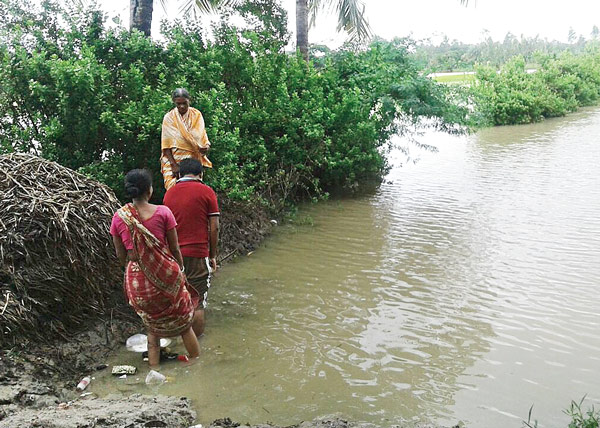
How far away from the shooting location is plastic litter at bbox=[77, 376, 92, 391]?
450cm

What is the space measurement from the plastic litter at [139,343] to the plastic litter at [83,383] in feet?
1.98

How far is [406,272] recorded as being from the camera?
7262 millimetres

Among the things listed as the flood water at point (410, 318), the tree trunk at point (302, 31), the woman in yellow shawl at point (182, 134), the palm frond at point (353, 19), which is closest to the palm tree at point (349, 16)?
the palm frond at point (353, 19)

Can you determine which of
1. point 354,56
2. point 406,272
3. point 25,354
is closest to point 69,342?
point 25,354

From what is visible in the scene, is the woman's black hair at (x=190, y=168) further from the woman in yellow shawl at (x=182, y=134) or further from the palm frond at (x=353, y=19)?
the palm frond at (x=353, y=19)

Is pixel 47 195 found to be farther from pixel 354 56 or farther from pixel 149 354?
pixel 354 56

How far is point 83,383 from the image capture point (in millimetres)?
4531

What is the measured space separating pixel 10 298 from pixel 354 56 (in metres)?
9.50

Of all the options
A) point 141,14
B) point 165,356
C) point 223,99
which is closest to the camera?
point 165,356

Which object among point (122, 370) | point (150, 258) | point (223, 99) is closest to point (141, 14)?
point (223, 99)

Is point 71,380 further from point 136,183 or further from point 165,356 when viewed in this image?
point 136,183

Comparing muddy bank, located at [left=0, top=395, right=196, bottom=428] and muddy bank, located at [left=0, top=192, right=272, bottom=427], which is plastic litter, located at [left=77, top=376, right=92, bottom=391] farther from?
muddy bank, located at [left=0, top=395, right=196, bottom=428]

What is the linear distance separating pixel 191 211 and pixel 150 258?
0.74 meters

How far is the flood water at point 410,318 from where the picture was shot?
4316 mm
